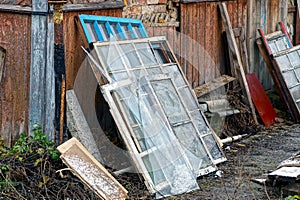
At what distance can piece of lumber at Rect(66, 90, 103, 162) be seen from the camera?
652 centimetres

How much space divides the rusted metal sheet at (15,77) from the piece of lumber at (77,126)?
1.66ft

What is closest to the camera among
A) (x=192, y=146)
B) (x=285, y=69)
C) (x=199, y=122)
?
(x=192, y=146)

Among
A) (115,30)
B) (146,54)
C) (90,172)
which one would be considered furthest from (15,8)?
(90,172)

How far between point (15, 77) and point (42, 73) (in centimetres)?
29

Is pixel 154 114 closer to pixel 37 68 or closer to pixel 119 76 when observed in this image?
pixel 119 76

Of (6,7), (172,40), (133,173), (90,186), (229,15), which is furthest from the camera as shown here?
(229,15)

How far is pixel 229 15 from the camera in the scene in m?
9.70

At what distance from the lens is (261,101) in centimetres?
977

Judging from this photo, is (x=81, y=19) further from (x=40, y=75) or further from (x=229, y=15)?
(x=229, y=15)

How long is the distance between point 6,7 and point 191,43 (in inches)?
137

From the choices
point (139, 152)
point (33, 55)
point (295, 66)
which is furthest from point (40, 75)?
point (295, 66)

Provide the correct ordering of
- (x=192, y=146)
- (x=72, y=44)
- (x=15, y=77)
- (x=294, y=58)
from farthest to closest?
(x=294, y=58) < (x=192, y=146) < (x=72, y=44) < (x=15, y=77)

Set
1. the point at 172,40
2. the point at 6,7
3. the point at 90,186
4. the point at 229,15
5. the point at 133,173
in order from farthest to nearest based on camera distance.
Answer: the point at 229,15 → the point at 172,40 → the point at 133,173 → the point at 6,7 → the point at 90,186

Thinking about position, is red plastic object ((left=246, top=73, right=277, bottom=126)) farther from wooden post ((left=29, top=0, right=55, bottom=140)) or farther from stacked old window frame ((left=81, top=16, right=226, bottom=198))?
wooden post ((left=29, top=0, right=55, bottom=140))
